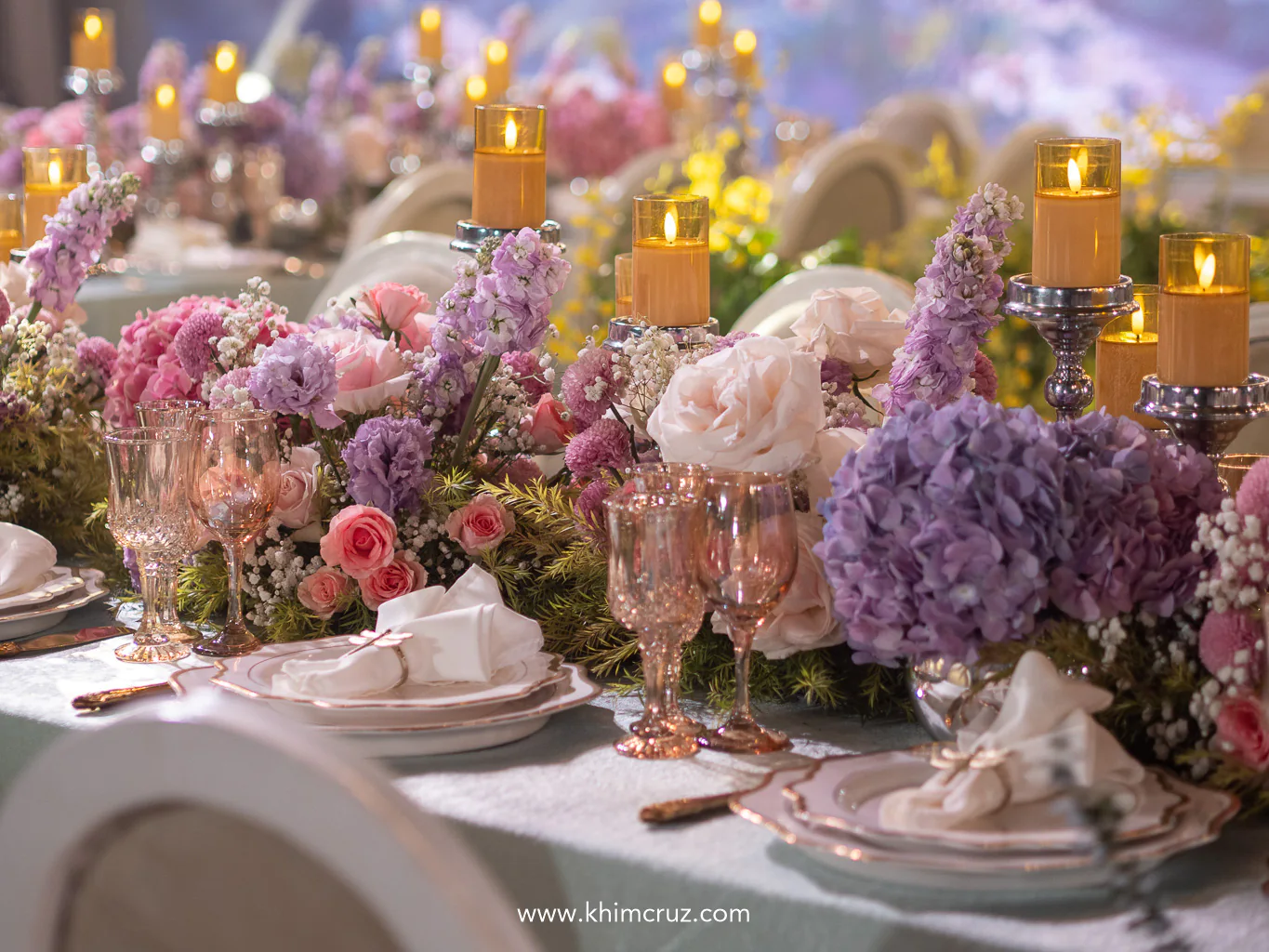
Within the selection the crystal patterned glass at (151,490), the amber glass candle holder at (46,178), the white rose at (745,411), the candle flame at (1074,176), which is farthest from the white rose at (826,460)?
the amber glass candle holder at (46,178)

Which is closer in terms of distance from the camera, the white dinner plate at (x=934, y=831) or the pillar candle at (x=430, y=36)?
the white dinner plate at (x=934, y=831)

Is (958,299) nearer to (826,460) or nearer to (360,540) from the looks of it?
(826,460)

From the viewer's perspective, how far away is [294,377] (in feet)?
4.43

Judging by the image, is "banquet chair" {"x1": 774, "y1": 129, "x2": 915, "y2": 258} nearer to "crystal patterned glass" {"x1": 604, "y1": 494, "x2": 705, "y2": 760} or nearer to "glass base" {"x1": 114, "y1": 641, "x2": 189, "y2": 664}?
"glass base" {"x1": 114, "y1": 641, "x2": 189, "y2": 664}

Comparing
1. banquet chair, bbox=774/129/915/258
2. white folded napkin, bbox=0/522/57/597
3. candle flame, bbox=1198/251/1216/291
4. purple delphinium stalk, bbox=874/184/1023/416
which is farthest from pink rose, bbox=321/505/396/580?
banquet chair, bbox=774/129/915/258

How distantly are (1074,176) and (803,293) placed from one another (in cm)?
95

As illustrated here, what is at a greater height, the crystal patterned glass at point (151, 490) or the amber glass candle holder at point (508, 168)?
the amber glass candle holder at point (508, 168)

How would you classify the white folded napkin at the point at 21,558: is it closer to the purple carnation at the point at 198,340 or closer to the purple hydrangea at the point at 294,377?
the purple carnation at the point at 198,340

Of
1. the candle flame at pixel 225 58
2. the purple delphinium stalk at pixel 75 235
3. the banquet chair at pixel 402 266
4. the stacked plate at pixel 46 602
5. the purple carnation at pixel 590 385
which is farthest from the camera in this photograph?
the candle flame at pixel 225 58

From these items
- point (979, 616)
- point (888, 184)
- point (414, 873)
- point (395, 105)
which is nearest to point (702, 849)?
point (979, 616)

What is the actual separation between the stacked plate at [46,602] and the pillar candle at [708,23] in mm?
3437

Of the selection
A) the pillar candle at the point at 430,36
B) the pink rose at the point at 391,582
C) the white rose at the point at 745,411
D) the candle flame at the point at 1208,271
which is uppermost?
the pillar candle at the point at 430,36

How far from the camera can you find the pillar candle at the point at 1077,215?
1.27 m

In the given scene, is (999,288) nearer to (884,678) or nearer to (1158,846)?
(884,678)
